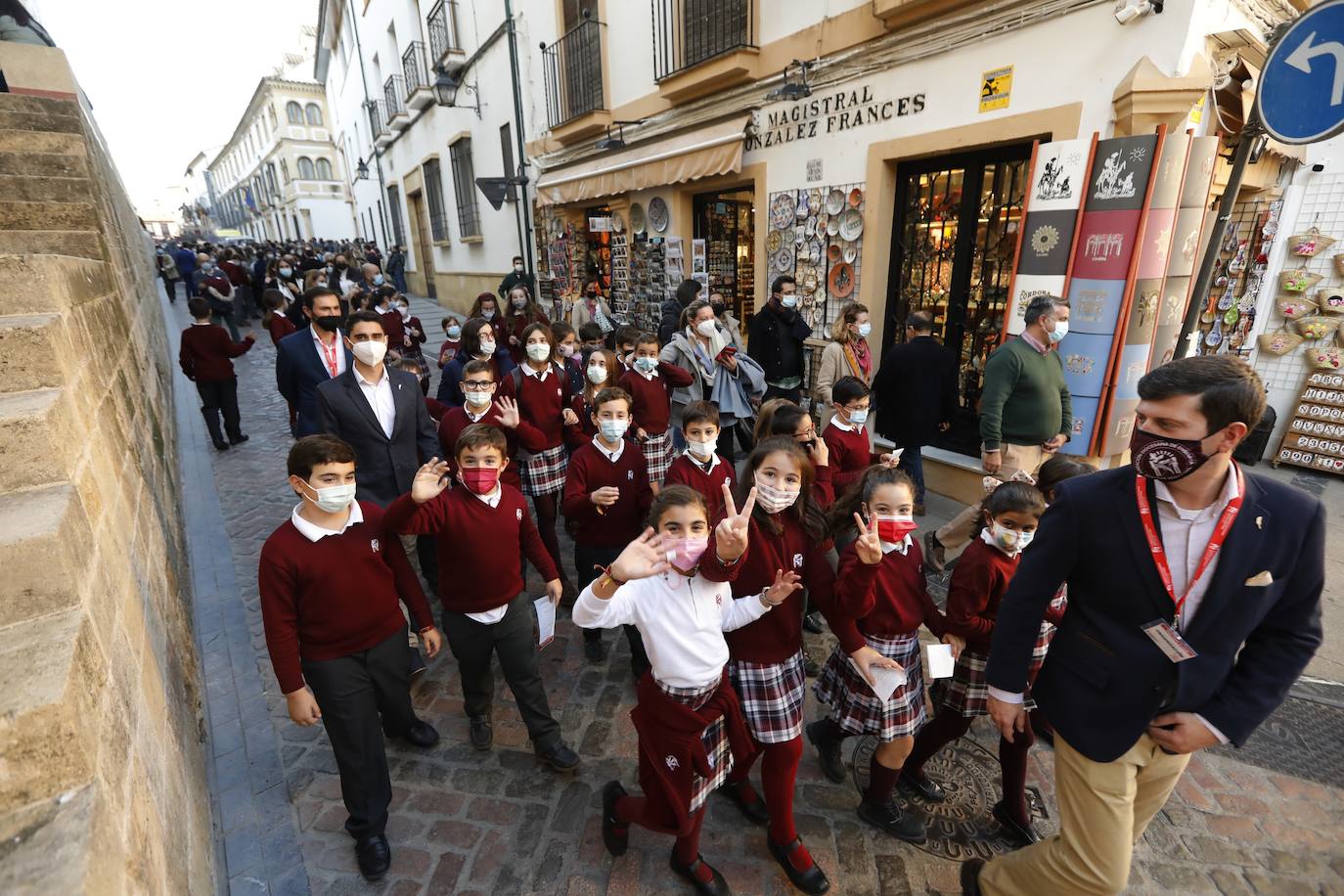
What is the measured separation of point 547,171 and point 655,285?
4.57 metres

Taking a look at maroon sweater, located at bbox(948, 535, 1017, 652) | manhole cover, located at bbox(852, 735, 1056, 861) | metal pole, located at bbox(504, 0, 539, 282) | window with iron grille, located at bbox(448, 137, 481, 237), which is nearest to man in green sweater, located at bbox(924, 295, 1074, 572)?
manhole cover, located at bbox(852, 735, 1056, 861)

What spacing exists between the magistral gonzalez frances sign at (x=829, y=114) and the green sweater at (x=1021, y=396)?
285cm

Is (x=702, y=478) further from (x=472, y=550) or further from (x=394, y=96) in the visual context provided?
(x=394, y=96)

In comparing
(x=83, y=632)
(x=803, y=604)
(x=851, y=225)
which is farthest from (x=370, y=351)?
(x=851, y=225)

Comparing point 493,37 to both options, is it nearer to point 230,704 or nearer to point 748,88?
point 748,88

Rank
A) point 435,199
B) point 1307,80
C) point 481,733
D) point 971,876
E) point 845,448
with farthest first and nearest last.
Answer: point 435,199
point 845,448
point 481,733
point 1307,80
point 971,876

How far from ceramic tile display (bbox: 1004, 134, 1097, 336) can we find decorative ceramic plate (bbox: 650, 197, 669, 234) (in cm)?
586

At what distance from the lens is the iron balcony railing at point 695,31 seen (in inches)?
291

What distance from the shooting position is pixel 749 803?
9.05 ft

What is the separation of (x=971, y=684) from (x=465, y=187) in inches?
721

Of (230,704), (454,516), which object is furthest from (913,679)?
(230,704)

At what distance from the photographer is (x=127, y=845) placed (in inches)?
56.2

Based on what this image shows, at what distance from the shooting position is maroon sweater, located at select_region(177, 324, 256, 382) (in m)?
7.38

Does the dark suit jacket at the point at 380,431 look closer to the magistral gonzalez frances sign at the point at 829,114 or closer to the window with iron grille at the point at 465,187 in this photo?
the magistral gonzalez frances sign at the point at 829,114
